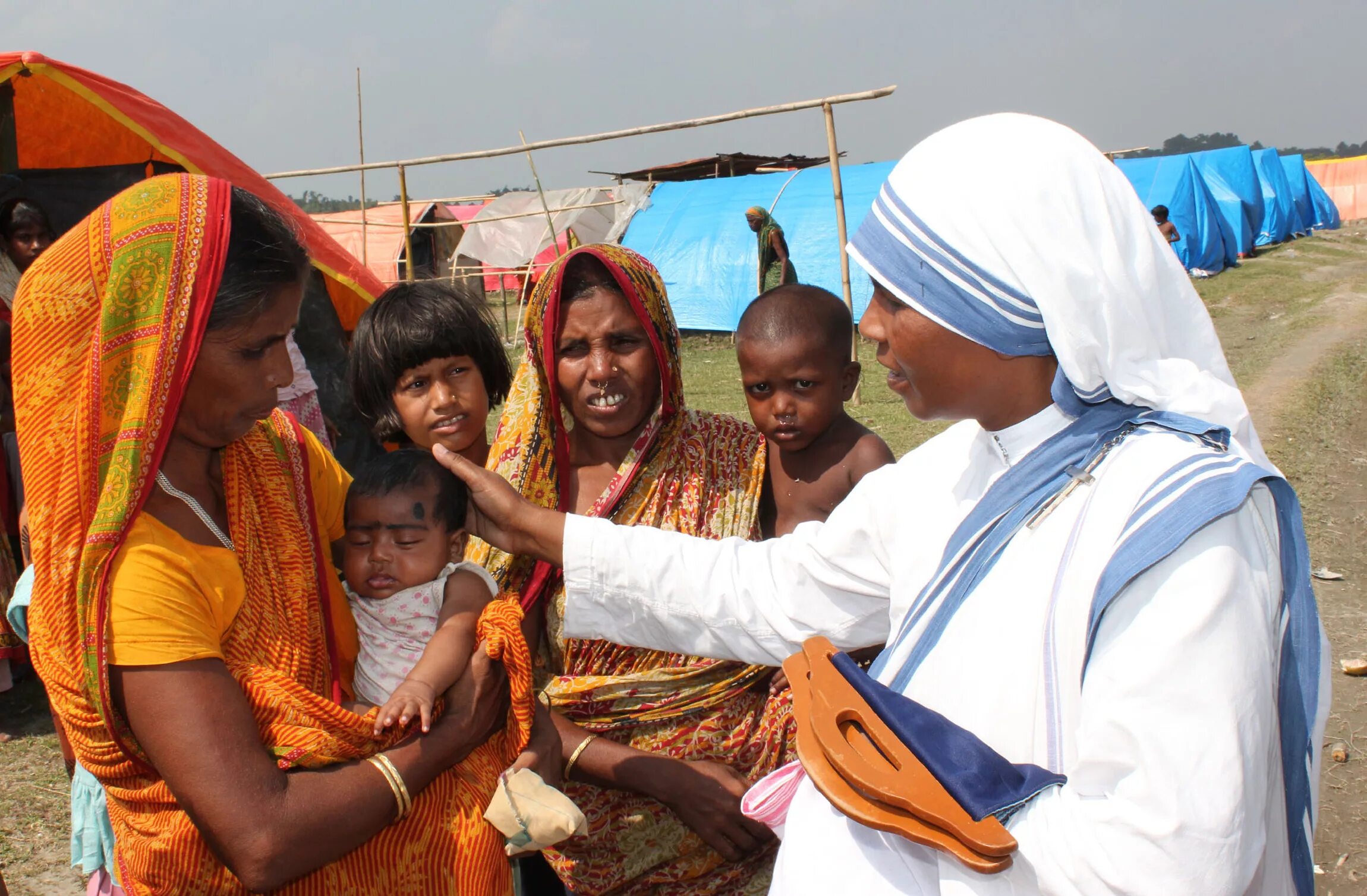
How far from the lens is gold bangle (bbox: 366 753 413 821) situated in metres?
1.69

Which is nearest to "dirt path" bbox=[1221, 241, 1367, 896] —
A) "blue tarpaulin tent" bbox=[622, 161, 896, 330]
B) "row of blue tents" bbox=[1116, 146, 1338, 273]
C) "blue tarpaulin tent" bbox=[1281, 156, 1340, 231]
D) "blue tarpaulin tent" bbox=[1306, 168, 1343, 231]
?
"row of blue tents" bbox=[1116, 146, 1338, 273]

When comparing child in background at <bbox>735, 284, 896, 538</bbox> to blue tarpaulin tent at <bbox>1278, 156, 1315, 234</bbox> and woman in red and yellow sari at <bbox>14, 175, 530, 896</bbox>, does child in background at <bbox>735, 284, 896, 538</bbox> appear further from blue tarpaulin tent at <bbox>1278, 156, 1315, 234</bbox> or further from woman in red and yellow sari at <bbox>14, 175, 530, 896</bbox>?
blue tarpaulin tent at <bbox>1278, 156, 1315, 234</bbox>

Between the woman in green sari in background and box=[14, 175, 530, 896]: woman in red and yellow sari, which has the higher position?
the woman in green sari in background

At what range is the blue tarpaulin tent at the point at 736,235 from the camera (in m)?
16.3

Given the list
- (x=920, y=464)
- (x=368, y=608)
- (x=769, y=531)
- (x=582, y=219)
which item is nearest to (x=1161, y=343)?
(x=920, y=464)

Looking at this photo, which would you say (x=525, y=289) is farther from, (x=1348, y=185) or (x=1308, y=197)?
(x=1348, y=185)

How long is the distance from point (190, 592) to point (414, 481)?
578 mm

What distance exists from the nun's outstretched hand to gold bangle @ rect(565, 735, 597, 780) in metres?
0.40

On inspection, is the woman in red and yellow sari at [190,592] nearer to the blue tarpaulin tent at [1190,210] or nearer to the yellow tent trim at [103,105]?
the yellow tent trim at [103,105]

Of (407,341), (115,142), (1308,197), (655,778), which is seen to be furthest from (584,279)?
(1308,197)

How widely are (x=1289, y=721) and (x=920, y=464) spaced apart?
0.68 m

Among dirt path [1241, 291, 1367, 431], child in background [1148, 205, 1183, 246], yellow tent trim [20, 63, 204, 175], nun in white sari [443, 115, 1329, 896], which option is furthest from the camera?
child in background [1148, 205, 1183, 246]

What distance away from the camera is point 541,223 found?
65.2 ft

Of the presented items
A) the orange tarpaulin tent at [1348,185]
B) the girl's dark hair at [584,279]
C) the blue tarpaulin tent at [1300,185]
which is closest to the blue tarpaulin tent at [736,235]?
the girl's dark hair at [584,279]
